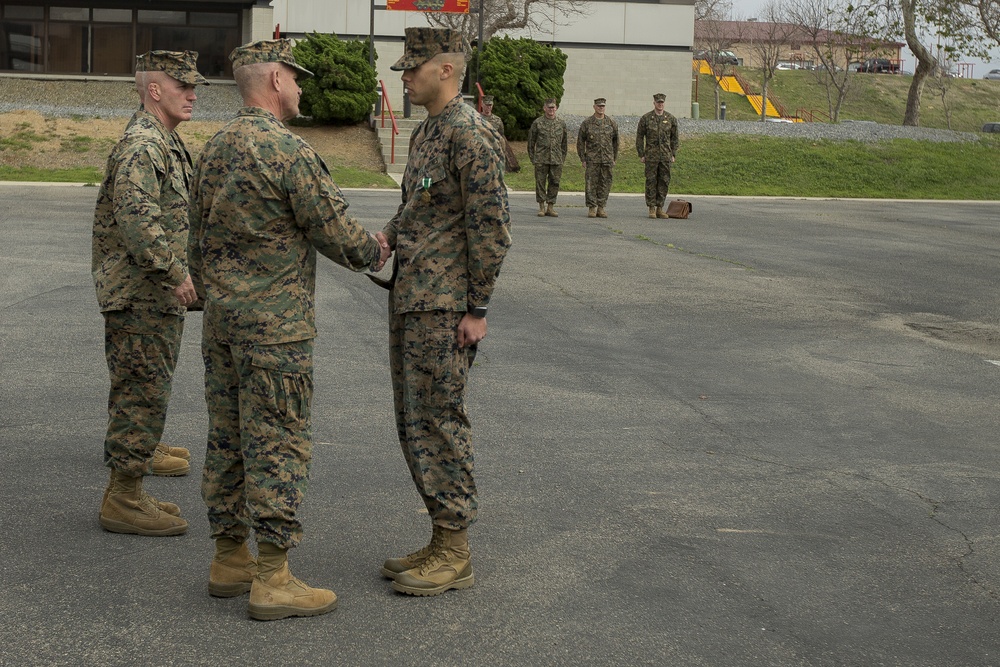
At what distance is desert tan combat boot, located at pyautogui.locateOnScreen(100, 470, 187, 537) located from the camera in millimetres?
5508

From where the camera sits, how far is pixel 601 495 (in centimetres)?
621

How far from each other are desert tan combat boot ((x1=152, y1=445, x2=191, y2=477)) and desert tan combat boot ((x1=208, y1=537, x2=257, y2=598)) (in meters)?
1.67

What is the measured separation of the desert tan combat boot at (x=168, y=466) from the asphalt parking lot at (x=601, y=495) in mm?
56

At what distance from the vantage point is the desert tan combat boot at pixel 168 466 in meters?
6.41

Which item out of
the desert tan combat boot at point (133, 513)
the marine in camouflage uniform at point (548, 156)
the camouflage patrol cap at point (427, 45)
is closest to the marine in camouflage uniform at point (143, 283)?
the desert tan combat boot at point (133, 513)

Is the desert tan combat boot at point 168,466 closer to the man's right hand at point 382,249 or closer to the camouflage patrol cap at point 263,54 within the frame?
the man's right hand at point 382,249

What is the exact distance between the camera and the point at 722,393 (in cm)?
865

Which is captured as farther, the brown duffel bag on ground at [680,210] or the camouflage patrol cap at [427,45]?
the brown duffel bag on ground at [680,210]

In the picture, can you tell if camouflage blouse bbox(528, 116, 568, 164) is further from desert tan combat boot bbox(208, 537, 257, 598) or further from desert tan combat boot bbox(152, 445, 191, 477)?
desert tan combat boot bbox(208, 537, 257, 598)

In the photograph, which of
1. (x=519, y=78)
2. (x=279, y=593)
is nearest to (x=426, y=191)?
(x=279, y=593)

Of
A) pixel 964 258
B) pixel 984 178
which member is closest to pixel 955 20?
pixel 984 178

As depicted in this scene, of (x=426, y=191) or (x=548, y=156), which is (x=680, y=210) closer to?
(x=548, y=156)

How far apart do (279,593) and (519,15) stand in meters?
43.2

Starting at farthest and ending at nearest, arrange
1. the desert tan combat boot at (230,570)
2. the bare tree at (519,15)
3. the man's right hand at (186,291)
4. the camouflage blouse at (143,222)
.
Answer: the bare tree at (519,15) → the man's right hand at (186,291) → the camouflage blouse at (143,222) → the desert tan combat boot at (230,570)
